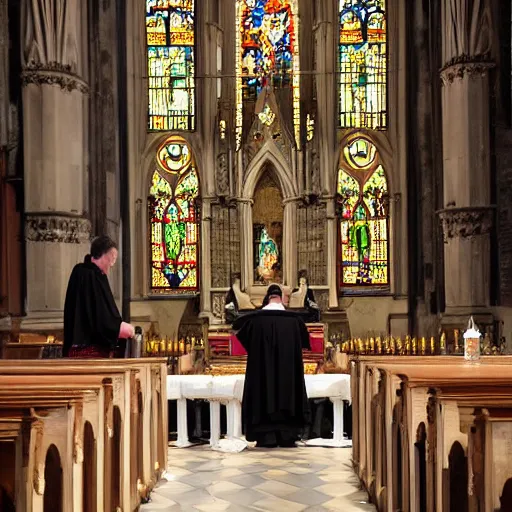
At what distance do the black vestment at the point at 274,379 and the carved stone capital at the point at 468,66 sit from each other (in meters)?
8.00

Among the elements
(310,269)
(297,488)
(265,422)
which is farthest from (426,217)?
(297,488)

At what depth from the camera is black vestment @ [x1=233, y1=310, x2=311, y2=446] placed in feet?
37.5

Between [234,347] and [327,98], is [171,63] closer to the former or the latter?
[327,98]

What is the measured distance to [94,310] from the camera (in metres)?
8.68

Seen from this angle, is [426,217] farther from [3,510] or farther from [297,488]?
[3,510]

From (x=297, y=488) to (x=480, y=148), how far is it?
1087 centimetres

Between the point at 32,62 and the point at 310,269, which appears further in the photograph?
the point at 310,269

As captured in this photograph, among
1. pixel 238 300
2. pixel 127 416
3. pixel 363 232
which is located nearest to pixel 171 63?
pixel 363 232

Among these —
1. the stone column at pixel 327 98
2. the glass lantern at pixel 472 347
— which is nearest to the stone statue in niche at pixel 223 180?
the stone column at pixel 327 98

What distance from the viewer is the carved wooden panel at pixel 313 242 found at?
22453mm

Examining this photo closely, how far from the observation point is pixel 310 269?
22.5 meters

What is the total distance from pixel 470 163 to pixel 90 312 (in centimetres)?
1082

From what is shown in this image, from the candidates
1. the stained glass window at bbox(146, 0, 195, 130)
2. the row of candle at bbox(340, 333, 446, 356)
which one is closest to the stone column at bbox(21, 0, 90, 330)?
the row of candle at bbox(340, 333, 446, 356)

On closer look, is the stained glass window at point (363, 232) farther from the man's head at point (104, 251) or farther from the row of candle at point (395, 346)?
the man's head at point (104, 251)
